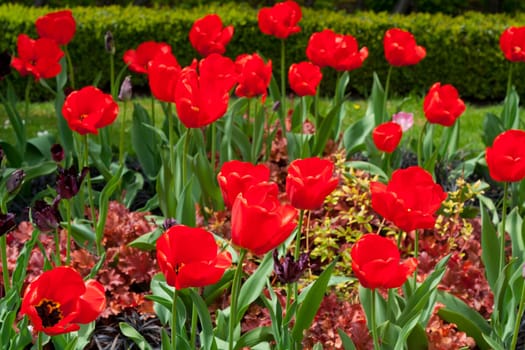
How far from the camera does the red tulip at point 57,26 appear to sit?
13.3 feet

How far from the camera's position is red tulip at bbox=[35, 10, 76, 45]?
405 cm

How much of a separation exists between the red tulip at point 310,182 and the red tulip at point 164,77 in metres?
1.10

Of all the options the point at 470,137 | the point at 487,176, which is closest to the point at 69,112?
the point at 487,176

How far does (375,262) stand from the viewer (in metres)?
1.93

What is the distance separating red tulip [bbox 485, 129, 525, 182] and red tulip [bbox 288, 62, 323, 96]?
1365 millimetres

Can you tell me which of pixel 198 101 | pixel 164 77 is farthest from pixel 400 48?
pixel 198 101

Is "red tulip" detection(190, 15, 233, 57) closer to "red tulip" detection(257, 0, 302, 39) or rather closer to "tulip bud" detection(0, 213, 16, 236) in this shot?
"red tulip" detection(257, 0, 302, 39)

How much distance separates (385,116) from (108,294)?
2014 mm

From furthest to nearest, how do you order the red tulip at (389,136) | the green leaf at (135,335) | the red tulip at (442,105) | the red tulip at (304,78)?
1. the red tulip at (304,78)
2. the red tulip at (442,105)
3. the red tulip at (389,136)
4. the green leaf at (135,335)

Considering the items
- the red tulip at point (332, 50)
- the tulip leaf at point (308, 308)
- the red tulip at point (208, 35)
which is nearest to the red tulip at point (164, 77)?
the red tulip at point (208, 35)

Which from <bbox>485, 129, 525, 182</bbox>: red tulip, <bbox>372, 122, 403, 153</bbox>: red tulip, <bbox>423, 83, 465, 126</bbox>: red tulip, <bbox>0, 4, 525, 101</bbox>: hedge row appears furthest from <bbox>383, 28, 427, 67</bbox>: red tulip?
<bbox>0, 4, 525, 101</bbox>: hedge row

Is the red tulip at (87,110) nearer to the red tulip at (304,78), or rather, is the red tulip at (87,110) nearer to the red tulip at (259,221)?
the red tulip at (304,78)

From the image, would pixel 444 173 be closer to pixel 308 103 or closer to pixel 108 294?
pixel 308 103

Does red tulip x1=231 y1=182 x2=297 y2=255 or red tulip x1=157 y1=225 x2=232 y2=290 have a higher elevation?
red tulip x1=231 y1=182 x2=297 y2=255
